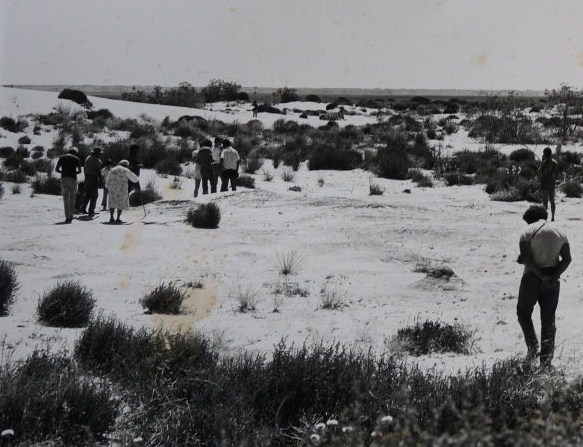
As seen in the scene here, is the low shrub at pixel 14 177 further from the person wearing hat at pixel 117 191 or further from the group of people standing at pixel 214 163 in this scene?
the person wearing hat at pixel 117 191

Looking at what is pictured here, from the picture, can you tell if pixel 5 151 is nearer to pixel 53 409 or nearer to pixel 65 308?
pixel 65 308

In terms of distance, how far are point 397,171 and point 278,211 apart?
8.26 meters

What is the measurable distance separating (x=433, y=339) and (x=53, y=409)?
15.3 feet

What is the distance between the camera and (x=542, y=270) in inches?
275

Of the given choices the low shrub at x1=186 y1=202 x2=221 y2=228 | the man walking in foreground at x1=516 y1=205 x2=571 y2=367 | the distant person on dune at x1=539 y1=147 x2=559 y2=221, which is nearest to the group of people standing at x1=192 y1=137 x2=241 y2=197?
the low shrub at x1=186 y1=202 x2=221 y2=228

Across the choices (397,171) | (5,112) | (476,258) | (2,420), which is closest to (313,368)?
(2,420)

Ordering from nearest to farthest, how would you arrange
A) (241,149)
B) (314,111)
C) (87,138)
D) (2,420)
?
(2,420) < (241,149) < (87,138) < (314,111)

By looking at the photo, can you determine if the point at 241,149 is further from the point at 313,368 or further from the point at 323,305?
the point at 313,368

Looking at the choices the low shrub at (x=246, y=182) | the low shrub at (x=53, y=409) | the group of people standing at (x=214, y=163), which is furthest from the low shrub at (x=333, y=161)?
the low shrub at (x=53, y=409)

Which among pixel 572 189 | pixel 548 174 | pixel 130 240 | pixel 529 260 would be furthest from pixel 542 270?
pixel 572 189

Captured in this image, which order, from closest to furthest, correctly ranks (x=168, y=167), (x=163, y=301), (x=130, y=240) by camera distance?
(x=163, y=301) → (x=130, y=240) → (x=168, y=167)

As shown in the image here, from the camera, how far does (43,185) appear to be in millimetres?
→ 19594

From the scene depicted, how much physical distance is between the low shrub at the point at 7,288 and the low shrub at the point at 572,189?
15894 mm

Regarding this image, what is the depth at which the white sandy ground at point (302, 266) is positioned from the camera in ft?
27.6
